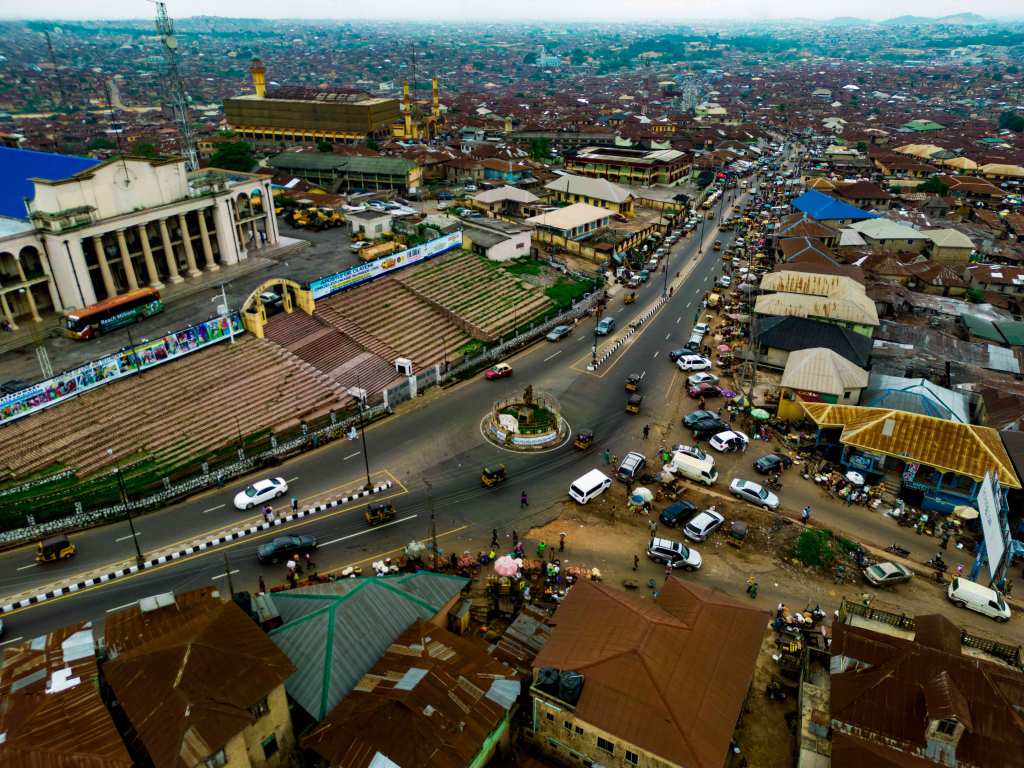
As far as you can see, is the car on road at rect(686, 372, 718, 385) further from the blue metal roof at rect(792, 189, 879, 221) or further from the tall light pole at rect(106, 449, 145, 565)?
the blue metal roof at rect(792, 189, 879, 221)

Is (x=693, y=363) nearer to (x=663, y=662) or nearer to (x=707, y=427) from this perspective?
(x=707, y=427)

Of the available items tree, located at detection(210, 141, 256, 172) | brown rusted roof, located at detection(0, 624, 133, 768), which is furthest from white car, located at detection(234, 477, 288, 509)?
tree, located at detection(210, 141, 256, 172)

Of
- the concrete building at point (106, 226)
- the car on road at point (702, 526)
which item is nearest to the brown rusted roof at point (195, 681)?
the car on road at point (702, 526)

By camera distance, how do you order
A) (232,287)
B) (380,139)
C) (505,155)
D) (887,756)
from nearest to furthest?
1. (887,756)
2. (232,287)
3. (505,155)
4. (380,139)

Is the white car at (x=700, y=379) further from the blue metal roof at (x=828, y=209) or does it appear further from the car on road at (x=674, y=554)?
the blue metal roof at (x=828, y=209)

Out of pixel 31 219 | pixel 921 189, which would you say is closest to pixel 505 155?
pixel 921 189

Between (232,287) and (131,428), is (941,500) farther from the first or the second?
(232,287)

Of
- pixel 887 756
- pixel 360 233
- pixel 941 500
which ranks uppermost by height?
pixel 360 233
